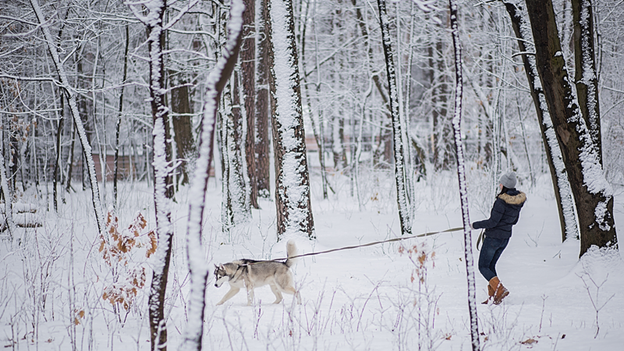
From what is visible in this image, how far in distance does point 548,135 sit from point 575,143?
1.36 meters

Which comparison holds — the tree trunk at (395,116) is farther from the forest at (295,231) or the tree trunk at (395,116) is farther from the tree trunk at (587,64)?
the tree trunk at (587,64)

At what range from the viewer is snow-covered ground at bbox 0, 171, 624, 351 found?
346 cm

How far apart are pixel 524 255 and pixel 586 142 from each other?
2.40m

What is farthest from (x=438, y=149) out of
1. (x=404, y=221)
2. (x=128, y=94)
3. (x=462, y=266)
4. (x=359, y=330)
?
(x=359, y=330)

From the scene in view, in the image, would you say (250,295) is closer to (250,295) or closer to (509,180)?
(250,295)

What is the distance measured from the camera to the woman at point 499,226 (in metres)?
4.55

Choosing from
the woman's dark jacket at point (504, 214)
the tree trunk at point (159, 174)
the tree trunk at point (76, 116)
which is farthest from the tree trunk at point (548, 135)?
the tree trunk at point (76, 116)

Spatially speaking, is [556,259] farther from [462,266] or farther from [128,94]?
[128,94]

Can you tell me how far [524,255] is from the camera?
691cm

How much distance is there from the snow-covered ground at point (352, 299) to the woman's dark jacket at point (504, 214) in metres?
0.74

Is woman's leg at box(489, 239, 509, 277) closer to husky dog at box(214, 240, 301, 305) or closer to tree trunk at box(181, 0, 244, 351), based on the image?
husky dog at box(214, 240, 301, 305)

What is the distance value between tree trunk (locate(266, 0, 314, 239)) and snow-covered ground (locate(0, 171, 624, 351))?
430mm

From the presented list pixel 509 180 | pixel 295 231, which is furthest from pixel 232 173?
pixel 509 180

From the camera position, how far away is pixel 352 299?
4688 millimetres
